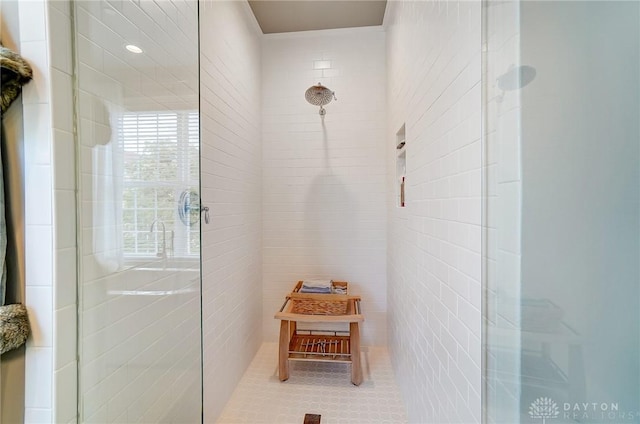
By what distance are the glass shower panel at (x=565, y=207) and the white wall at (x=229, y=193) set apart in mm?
1435

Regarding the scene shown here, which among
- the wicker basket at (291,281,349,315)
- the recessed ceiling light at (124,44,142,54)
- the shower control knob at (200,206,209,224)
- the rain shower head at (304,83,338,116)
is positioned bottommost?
the wicker basket at (291,281,349,315)

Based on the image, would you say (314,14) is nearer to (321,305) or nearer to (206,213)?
(206,213)

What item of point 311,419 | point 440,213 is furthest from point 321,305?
point 440,213

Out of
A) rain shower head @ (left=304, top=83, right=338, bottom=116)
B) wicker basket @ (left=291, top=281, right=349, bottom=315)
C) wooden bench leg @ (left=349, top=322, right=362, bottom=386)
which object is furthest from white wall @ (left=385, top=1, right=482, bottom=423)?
rain shower head @ (left=304, top=83, right=338, bottom=116)

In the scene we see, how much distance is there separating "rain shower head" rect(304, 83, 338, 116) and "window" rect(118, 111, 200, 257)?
Result: 1.18m

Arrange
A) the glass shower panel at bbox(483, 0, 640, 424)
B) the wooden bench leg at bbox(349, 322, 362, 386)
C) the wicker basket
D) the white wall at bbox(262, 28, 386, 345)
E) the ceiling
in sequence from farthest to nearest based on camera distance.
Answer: the white wall at bbox(262, 28, 386, 345), the ceiling, the wicker basket, the wooden bench leg at bbox(349, 322, 362, 386), the glass shower panel at bbox(483, 0, 640, 424)

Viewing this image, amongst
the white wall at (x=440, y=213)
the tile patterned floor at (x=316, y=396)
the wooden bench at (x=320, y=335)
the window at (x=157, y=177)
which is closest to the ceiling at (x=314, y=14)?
the white wall at (x=440, y=213)

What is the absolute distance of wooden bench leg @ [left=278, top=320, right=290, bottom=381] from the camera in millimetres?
2072

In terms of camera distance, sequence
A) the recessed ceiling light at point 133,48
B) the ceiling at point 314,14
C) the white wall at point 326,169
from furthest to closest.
A: the white wall at point 326,169
the ceiling at point 314,14
the recessed ceiling light at point 133,48

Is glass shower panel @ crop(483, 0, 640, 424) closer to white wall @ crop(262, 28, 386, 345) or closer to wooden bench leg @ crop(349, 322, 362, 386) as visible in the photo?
wooden bench leg @ crop(349, 322, 362, 386)

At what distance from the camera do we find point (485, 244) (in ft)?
2.71

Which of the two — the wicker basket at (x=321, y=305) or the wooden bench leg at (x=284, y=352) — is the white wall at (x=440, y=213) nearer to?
the wicker basket at (x=321, y=305)

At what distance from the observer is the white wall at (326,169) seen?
267cm

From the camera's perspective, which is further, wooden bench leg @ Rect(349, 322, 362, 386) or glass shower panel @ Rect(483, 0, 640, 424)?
wooden bench leg @ Rect(349, 322, 362, 386)
